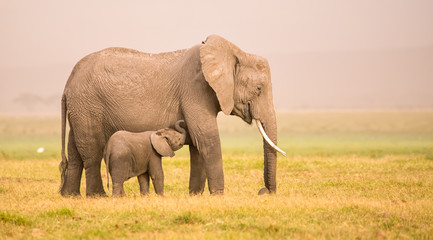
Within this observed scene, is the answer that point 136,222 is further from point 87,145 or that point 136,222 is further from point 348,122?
point 348,122

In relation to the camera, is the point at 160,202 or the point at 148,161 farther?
the point at 148,161

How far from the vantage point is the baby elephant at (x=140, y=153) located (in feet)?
40.7

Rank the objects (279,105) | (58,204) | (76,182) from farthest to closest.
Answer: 1. (279,105)
2. (76,182)
3. (58,204)

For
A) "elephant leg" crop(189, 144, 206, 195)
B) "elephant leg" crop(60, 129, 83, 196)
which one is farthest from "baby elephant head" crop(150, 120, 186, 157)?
"elephant leg" crop(60, 129, 83, 196)

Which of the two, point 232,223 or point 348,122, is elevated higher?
point 232,223

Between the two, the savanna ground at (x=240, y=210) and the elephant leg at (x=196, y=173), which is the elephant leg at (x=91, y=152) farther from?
the elephant leg at (x=196, y=173)

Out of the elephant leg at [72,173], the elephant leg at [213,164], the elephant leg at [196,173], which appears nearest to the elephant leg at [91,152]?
the elephant leg at [72,173]

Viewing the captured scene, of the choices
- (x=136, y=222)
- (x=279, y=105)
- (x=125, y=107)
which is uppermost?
(x=125, y=107)

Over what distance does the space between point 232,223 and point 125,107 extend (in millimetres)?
4404

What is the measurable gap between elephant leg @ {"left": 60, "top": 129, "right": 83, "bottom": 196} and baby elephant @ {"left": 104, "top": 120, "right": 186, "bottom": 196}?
1610 millimetres

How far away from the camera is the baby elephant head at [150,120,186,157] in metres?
12.7

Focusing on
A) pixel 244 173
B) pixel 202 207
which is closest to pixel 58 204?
Answer: pixel 202 207

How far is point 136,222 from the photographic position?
9.73 metres

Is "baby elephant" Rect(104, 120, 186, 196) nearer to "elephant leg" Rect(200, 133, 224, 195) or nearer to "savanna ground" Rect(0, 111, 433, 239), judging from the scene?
"savanna ground" Rect(0, 111, 433, 239)
